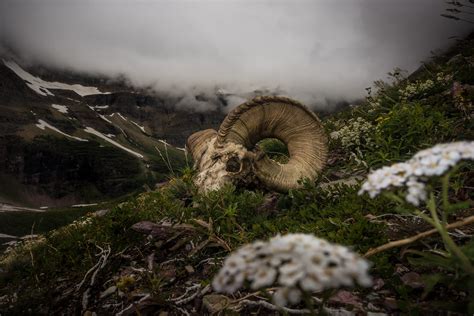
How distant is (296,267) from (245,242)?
3025 millimetres

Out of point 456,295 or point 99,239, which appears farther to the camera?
point 99,239

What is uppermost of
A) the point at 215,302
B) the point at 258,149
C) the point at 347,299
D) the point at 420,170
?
the point at 420,170

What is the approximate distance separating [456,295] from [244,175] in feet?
13.6

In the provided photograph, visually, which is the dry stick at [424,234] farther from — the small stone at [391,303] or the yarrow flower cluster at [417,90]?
the yarrow flower cluster at [417,90]

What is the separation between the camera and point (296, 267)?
1345 millimetres

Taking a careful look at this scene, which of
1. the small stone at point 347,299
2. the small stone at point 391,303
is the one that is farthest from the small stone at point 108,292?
the small stone at point 391,303

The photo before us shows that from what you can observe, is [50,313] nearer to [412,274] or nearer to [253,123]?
[412,274]

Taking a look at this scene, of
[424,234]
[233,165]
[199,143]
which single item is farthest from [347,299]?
[199,143]

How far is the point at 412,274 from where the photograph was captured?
301cm

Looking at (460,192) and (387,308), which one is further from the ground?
(460,192)

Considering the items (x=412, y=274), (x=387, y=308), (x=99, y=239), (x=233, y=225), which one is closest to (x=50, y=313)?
(x=99, y=239)

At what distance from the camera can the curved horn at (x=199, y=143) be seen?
750 cm

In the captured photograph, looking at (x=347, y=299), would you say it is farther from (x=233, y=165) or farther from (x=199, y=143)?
(x=199, y=143)

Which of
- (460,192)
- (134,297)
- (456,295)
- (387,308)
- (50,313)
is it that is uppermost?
(460,192)
